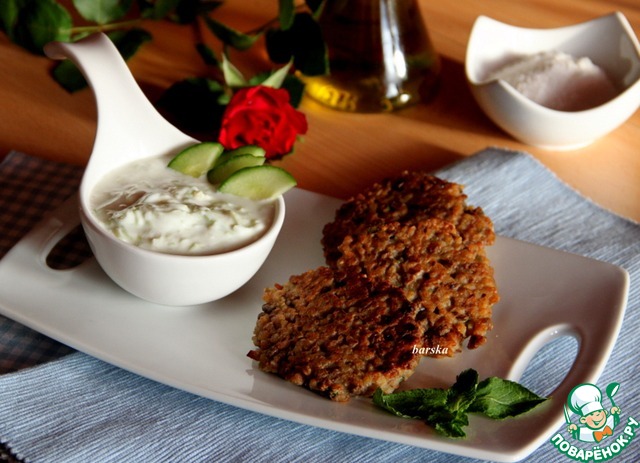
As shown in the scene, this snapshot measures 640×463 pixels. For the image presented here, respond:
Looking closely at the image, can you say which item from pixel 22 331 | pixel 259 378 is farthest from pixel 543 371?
pixel 22 331

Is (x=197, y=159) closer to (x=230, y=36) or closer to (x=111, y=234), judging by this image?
(x=111, y=234)

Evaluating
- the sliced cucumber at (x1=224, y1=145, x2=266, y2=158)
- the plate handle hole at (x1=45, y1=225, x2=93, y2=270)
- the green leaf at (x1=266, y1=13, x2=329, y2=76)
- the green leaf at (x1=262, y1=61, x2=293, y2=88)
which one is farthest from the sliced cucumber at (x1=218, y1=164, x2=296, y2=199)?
the green leaf at (x1=266, y1=13, x2=329, y2=76)

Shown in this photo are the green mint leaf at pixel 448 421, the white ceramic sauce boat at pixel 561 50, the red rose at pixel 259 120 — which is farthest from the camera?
the white ceramic sauce boat at pixel 561 50

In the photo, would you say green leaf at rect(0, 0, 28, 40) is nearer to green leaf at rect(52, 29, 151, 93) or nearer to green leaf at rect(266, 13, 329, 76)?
green leaf at rect(52, 29, 151, 93)

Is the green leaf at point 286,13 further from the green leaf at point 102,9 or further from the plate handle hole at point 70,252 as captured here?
the plate handle hole at point 70,252

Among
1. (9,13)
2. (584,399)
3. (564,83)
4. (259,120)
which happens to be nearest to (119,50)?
(9,13)

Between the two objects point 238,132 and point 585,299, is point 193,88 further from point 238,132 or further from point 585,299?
point 585,299

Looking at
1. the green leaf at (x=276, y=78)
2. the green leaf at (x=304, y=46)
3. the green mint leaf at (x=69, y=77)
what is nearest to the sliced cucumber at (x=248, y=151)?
the green leaf at (x=276, y=78)
